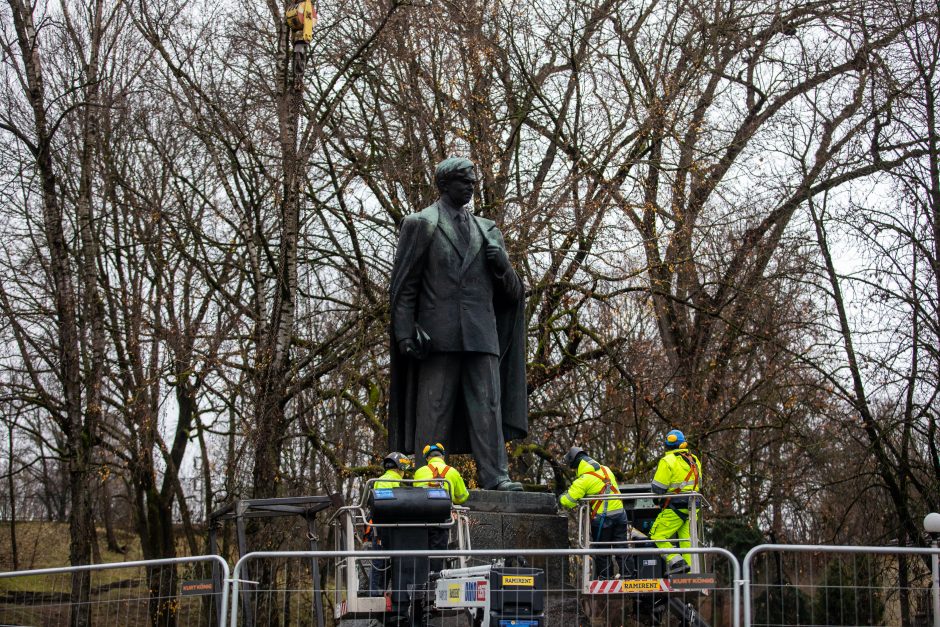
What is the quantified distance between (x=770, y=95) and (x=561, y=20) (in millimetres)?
4227

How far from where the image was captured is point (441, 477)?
9.15m

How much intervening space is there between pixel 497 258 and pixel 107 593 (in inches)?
226

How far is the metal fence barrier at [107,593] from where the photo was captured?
25.8 feet

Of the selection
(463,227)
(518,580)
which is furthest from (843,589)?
(463,227)

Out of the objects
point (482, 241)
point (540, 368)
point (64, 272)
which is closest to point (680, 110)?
point (540, 368)

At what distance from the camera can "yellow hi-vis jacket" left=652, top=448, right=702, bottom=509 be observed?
10.8m

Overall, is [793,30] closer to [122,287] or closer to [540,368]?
[540,368]

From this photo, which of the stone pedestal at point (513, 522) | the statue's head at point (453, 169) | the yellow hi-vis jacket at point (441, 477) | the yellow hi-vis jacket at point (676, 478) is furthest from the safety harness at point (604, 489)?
the statue's head at point (453, 169)

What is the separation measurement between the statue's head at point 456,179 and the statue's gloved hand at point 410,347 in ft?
3.76

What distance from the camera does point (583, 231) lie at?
19.6 metres

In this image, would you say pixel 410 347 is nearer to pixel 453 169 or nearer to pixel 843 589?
pixel 453 169

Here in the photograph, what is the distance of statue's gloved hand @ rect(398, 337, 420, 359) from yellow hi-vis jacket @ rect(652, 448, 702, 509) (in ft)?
7.72

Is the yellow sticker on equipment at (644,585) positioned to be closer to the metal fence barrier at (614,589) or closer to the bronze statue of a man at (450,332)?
the metal fence barrier at (614,589)

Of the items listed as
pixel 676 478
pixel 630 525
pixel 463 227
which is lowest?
pixel 630 525
